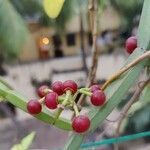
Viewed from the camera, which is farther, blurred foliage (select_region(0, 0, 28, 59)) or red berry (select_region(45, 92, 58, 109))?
blurred foliage (select_region(0, 0, 28, 59))

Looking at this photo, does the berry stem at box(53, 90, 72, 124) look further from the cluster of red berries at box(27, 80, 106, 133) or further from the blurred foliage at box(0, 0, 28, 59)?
the blurred foliage at box(0, 0, 28, 59)

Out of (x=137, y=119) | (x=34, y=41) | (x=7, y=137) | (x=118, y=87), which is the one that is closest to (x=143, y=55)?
(x=118, y=87)

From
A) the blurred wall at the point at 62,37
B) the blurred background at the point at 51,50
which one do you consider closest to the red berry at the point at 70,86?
the blurred background at the point at 51,50

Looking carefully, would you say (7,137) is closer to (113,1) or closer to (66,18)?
(66,18)

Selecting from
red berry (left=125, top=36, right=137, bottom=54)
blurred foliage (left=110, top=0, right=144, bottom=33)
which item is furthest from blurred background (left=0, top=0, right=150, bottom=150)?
red berry (left=125, top=36, right=137, bottom=54)

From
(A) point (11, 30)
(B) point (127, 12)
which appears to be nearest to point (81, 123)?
(A) point (11, 30)
